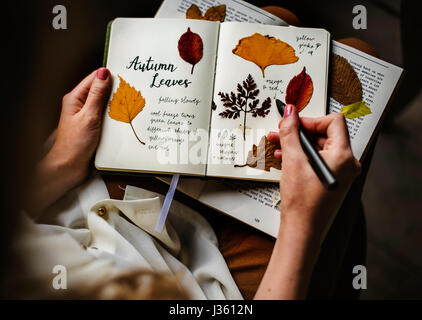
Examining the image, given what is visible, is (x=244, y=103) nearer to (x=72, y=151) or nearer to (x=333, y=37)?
(x=72, y=151)

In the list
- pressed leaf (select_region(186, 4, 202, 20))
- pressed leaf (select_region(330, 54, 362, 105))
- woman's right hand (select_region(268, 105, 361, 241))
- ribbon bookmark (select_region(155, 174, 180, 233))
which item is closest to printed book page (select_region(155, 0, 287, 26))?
pressed leaf (select_region(186, 4, 202, 20))

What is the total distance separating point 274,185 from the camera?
61cm

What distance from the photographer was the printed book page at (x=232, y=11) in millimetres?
667

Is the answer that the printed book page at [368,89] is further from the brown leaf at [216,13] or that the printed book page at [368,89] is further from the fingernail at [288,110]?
the brown leaf at [216,13]

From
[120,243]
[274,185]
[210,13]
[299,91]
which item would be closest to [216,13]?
[210,13]

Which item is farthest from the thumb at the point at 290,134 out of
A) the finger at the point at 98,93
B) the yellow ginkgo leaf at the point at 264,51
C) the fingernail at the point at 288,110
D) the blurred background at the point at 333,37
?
the blurred background at the point at 333,37

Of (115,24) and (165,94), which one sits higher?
(115,24)

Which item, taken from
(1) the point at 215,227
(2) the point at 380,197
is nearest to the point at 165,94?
(1) the point at 215,227

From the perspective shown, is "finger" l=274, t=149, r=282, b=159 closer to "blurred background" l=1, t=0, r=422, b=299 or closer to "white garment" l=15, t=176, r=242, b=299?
"white garment" l=15, t=176, r=242, b=299

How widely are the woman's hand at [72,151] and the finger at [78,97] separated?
17 mm

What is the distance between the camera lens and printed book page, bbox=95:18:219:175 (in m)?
0.59

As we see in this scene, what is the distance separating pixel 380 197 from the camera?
3.33 ft

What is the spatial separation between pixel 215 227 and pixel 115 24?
0.45 meters
